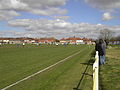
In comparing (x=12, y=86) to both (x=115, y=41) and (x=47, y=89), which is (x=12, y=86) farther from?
(x=115, y=41)

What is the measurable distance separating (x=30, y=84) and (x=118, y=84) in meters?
3.59

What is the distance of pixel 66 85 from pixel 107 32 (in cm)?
11132

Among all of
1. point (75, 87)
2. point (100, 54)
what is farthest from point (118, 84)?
point (100, 54)

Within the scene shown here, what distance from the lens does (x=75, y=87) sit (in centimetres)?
761

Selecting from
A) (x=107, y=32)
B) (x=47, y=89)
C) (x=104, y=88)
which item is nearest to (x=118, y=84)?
(x=104, y=88)

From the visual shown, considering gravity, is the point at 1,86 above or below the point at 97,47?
below

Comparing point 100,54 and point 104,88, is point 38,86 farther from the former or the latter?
point 100,54

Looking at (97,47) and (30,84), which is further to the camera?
(97,47)

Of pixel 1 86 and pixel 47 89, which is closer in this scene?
pixel 47 89

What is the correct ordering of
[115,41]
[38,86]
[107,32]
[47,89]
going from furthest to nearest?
[115,41] → [107,32] → [38,86] → [47,89]

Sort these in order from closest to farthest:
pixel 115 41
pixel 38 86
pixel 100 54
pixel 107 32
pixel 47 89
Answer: pixel 47 89, pixel 38 86, pixel 100 54, pixel 107 32, pixel 115 41

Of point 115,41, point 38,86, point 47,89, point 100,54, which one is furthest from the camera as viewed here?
point 115,41

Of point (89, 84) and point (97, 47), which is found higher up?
point (97, 47)

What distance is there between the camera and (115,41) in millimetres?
128125
